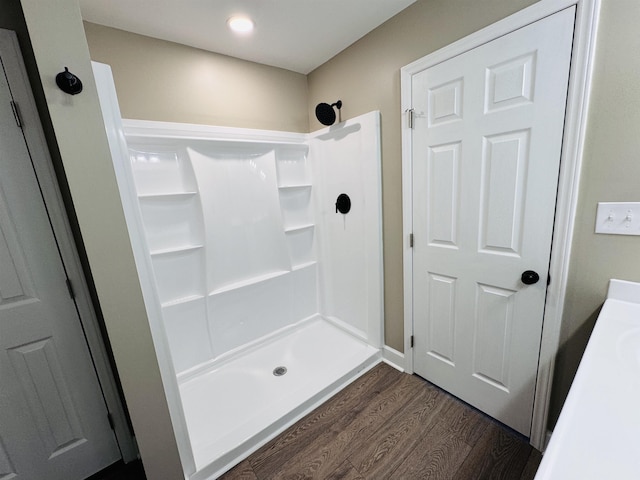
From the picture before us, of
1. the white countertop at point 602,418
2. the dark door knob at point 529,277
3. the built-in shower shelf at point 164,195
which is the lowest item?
the white countertop at point 602,418

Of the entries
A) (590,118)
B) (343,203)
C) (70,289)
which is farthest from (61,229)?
(590,118)

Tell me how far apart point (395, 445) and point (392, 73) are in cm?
229

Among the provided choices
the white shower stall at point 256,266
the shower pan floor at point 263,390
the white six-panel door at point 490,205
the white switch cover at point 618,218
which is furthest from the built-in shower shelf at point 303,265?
the white switch cover at point 618,218

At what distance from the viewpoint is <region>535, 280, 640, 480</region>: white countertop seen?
0.51 meters

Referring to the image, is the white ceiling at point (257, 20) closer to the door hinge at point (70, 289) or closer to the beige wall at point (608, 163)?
the beige wall at point (608, 163)

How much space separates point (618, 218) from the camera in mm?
1083

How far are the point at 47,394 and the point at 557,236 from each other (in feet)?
8.25

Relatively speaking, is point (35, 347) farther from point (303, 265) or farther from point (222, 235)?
point (303, 265)

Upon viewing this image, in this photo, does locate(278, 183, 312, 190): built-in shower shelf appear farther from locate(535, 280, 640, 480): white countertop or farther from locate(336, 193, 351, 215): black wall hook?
locate(535, 280, 640, 480): white countertop

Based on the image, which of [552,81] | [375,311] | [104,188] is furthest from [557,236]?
[104,188]

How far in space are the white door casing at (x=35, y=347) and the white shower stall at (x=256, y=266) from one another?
1.82 feet

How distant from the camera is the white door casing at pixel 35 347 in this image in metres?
1.11

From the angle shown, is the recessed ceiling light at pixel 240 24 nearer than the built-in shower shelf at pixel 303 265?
Yes

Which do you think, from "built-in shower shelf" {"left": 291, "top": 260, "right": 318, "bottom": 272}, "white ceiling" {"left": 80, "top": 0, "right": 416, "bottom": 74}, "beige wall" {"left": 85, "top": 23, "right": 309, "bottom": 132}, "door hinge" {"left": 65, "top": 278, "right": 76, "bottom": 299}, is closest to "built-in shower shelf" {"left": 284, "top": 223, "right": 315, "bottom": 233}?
"built-in shower shelf" {"left": 291, "top": 260, "right": 318, "bottom": 272}
